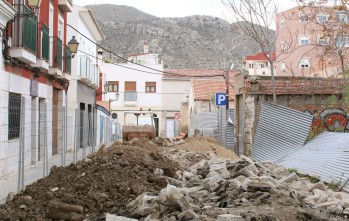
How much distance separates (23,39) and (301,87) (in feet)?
39.3

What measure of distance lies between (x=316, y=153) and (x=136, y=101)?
4469cm

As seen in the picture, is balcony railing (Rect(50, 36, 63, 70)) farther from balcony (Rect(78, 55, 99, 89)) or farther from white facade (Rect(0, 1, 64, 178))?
balcony (Rect(78, 55, 99, 89))

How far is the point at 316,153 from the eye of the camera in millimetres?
14555

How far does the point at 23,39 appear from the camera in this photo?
14.7 meters

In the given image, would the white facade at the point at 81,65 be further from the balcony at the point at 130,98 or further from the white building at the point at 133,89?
the balcony at the point at 130,98

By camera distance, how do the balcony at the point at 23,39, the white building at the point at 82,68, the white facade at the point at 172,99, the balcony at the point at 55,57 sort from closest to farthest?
1. the balcony at the point at 23,39
2. the balcony at the point at 55,57
3. the white building at the point at 82,68
4. the white facade at the point at 172,99

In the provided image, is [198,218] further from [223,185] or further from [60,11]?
[60,11]

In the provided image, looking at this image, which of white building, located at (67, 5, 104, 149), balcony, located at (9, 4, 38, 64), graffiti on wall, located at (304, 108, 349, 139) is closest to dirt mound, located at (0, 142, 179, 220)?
balcony, located at (9, 4, 38, 64)

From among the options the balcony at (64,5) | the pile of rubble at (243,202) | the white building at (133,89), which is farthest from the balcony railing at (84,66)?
the white building at (133,89)

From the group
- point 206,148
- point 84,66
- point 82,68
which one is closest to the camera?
point 206,148

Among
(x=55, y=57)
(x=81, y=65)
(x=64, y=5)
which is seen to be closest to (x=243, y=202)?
(x=55, y=57)

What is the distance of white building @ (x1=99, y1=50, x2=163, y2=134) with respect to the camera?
58094mm

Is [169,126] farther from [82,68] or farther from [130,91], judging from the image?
[82,68]

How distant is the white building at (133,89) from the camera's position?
191 ft
